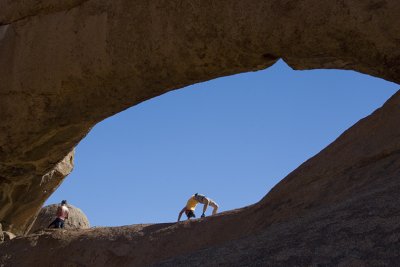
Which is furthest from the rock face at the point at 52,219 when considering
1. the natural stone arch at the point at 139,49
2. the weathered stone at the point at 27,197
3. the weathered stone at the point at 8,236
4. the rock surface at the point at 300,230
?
the natural stone arch at the point at 139,49

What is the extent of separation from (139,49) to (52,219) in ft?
23.7

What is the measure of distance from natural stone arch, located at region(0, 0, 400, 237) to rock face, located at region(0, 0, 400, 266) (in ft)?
0.03

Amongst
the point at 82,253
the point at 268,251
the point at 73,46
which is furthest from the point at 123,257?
the point at 268,251

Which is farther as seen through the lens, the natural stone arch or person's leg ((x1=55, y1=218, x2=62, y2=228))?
person's leg ((x1=55, y1=218, x2=62, y2=228))

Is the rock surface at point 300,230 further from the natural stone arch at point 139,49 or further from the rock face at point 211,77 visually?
the natural stone arch at point 139,49

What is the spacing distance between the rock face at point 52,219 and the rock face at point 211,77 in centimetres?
370

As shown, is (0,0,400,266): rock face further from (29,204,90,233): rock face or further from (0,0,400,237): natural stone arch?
(29,204,90,233): rock face

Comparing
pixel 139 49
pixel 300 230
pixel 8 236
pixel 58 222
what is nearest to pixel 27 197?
pixel 8 236

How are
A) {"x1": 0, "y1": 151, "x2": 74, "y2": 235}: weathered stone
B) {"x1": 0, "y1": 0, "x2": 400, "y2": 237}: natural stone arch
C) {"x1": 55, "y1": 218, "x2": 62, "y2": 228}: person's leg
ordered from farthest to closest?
{"x1": 55, "y1": 218, "x2": 62, "y2": 228}: person's leg
{"x1": 0, "y1": 151, "x2": 74, "y2": 235}: weathered stone
{"x1": 0, "y1": 0, "x2": 400, "y2": 237}: natural stone arch

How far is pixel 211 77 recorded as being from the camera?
213 inches

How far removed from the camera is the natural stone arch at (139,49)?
14.2 ft

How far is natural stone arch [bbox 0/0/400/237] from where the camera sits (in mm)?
4336

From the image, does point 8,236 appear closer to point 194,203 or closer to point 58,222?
point 58,222

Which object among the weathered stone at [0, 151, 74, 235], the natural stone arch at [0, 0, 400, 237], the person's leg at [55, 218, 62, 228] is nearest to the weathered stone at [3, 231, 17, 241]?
the weathered stone at [0, 151, 74, 235]
